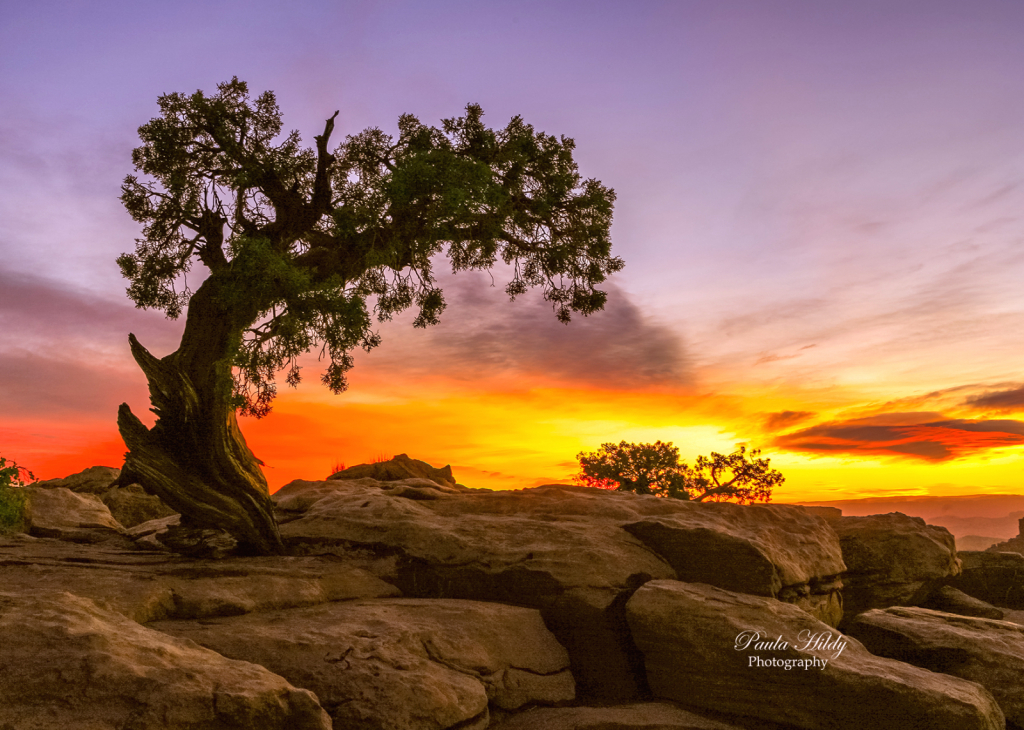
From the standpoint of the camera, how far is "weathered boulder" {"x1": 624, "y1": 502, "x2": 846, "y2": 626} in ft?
40.3

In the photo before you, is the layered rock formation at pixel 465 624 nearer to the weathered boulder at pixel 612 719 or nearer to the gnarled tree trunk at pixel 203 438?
the weathered boulder at pixel 612 719

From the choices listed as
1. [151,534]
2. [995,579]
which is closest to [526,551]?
[151,534]

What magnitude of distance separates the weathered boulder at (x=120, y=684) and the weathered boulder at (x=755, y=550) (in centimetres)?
832

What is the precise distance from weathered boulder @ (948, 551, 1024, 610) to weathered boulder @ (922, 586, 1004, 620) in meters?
2.89

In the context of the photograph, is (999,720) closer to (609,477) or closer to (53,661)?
(53,661)

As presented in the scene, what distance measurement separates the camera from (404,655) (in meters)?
8.67

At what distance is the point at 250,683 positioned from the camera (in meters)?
6.35

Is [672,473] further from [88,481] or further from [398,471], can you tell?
[88,481]

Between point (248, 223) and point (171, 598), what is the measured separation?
10.1m

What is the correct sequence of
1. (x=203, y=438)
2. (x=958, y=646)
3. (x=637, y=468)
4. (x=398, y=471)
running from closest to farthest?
(x=958, y=646)
(x=203, y=438)
(x=398, y=471)
(x=637, y=468)

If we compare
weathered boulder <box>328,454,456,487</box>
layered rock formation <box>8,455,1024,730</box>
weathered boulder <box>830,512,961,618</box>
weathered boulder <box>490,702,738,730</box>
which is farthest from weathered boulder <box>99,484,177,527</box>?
weathered boulder <box>830,512,961,618</box>

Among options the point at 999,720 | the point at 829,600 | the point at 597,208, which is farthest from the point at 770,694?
the point at 597,208

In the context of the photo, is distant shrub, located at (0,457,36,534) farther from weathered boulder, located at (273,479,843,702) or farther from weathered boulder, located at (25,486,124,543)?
weathered boulder, located at (273,479,843,702)

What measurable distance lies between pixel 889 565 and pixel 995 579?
29.3 ft
